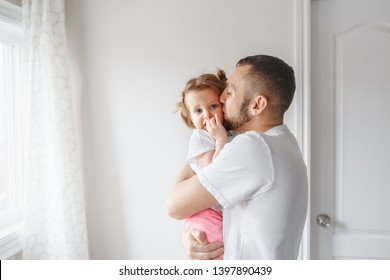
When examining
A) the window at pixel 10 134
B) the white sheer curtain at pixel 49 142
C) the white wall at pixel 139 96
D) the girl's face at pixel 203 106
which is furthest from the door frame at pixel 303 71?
the window at pixel 10 134

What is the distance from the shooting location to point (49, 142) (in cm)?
149

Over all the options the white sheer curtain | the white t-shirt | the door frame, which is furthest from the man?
the white sheer curtain

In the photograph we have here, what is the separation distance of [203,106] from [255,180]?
32cm

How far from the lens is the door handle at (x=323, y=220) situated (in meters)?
1.41

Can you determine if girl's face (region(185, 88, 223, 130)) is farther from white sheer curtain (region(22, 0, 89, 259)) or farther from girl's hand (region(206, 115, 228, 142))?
white sheer curtain (region(22, 0, 89, 259))

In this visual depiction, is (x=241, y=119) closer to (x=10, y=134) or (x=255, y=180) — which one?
(x=255, y=180)

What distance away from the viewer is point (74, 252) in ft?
4.89

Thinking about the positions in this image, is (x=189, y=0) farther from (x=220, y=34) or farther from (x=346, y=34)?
(x=346, y=34)

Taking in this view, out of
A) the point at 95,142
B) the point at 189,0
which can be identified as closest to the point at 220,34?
the point at 189,0

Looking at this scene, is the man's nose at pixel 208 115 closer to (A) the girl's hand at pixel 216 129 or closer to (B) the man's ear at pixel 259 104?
(A) the girl's hand at pixel 216 129

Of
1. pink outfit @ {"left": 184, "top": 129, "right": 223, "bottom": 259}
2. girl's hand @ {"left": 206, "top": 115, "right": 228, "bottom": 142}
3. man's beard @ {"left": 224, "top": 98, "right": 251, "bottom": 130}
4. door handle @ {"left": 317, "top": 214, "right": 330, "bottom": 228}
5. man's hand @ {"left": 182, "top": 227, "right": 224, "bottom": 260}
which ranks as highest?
man's beard @ {"left": 224, "top": 98, "right": 251, "bottom": 130}

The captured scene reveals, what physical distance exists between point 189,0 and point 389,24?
0.93 m

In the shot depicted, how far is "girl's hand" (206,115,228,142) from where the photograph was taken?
0.82 meters

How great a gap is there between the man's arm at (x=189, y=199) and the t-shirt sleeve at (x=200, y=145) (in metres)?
0.07
